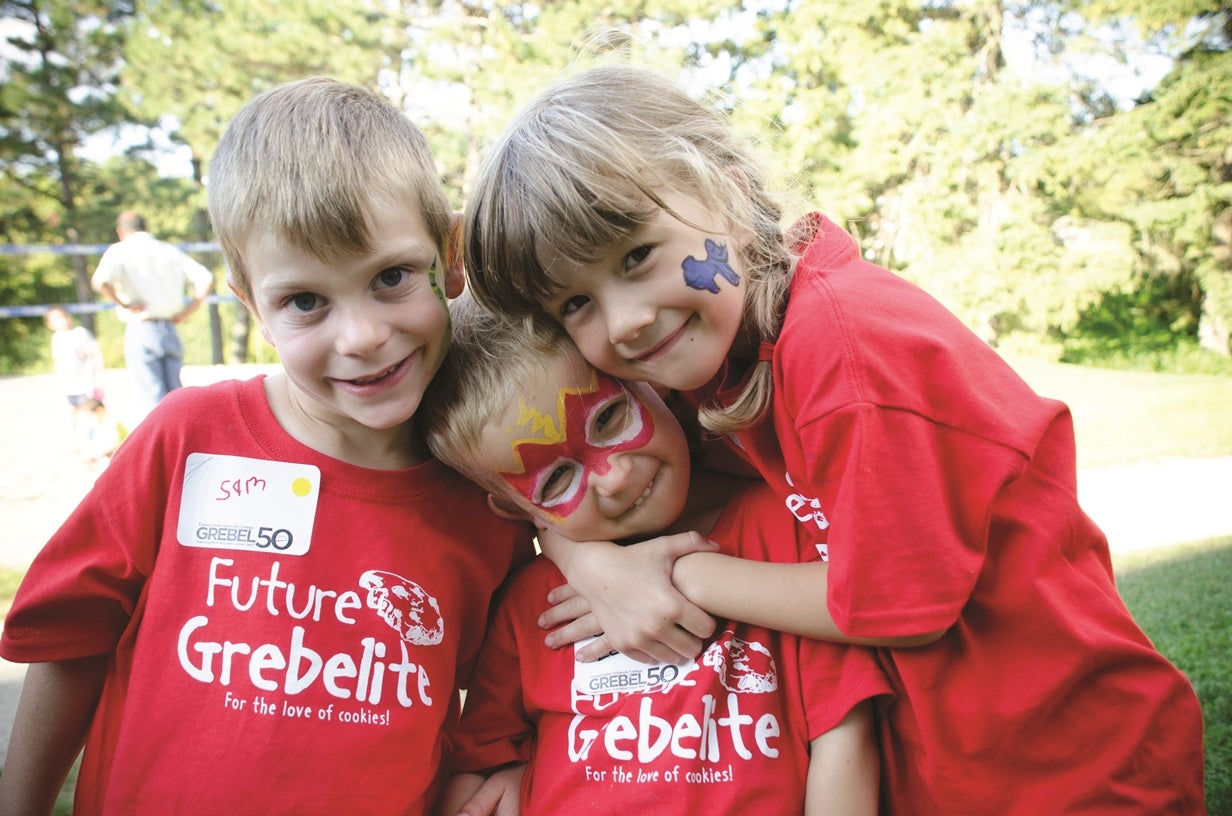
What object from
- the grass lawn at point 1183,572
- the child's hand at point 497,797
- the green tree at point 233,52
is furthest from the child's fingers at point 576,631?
the green tree at point 233,52

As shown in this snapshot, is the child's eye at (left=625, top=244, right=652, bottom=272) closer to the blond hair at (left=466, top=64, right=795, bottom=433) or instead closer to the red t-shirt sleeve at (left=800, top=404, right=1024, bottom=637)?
the blond hair at (left=466, top=64, right=795, bottom=433)

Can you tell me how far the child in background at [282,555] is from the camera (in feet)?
4.57

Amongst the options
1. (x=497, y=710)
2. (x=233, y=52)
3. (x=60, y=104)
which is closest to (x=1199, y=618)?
(x=497, y=710)

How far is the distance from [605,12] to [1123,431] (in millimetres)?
11177

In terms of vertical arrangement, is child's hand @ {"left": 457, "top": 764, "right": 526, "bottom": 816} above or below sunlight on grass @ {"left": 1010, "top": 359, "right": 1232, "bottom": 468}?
above

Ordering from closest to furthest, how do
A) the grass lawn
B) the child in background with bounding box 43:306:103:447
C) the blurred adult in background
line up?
the grass lawn
the blurred adult in background
the child in background with bounding box 43:306:103:447

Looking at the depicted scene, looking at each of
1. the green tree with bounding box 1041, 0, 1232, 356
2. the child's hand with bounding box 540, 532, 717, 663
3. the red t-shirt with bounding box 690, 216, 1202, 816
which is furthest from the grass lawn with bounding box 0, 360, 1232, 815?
the green tree with bounding box 1041, 0, 1232, 356

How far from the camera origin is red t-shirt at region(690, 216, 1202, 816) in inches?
47.3

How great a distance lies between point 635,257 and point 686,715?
775 millimetres

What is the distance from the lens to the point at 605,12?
14844 mm

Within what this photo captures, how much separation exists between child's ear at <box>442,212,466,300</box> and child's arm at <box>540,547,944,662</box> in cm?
53

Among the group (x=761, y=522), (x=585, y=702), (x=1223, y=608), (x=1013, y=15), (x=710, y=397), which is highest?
(x=1013, y=15)

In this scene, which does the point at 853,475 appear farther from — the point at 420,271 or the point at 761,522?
the point at 420,271

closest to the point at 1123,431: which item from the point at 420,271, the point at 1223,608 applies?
the point at 1223,608
